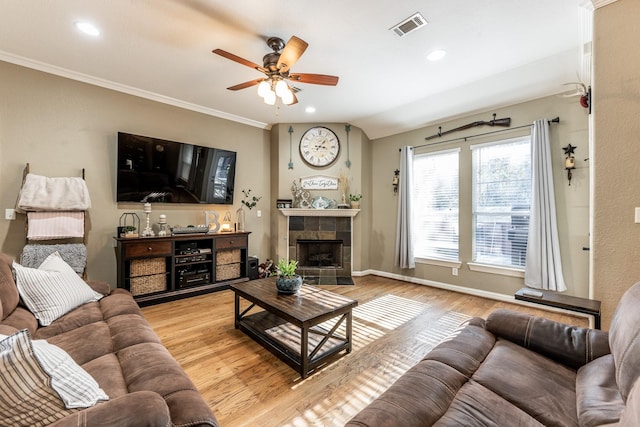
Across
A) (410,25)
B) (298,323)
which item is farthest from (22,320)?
(410,25)

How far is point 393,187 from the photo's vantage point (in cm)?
494

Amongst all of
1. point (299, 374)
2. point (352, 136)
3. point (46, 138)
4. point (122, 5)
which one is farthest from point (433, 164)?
point (46, 138)

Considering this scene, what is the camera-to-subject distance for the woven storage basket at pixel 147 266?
11.1ft

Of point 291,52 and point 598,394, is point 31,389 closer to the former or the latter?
point 598,394

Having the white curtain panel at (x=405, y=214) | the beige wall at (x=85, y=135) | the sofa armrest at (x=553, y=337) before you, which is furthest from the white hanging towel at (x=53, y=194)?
the white curtain panel at (x=405, y=214)

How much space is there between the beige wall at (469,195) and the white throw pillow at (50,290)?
Answer: 4.25 metres

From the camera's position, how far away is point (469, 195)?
401 centimetres

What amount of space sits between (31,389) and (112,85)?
3.93m

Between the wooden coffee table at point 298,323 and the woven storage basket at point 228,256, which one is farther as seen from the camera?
the woven storage basket at point 228,256

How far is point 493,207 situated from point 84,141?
543 centimetres

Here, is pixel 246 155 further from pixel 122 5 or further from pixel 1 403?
pixel 1 403

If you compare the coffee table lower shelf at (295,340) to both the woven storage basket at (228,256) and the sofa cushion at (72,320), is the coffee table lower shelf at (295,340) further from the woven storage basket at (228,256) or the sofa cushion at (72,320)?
the woven storage basket at (228,256)

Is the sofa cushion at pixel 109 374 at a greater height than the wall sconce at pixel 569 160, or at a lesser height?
lesser

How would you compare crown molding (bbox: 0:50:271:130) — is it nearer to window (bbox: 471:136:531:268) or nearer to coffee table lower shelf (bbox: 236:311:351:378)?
coffee table lower shelf (bbox: 236:311:351:378)
